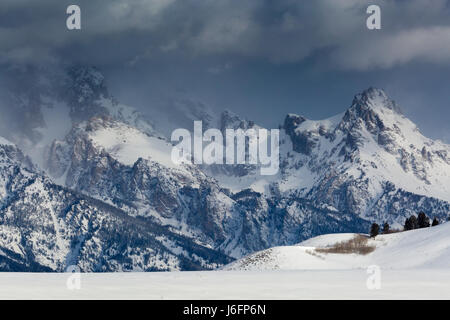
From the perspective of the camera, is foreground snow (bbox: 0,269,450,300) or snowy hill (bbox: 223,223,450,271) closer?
foreground snow (bbox: 0,269,450,300)

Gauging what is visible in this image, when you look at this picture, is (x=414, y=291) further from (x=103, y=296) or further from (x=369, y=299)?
(x=103, y=296)

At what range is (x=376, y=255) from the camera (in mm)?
135125

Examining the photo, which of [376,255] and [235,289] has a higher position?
[376,255]

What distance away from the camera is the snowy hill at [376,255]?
118125 millimetres

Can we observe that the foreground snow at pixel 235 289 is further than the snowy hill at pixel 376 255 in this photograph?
No

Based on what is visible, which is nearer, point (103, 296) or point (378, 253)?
point (103, 296)

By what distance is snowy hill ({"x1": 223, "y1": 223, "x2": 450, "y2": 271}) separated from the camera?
388 feet

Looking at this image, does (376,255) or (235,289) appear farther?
(376,255)
